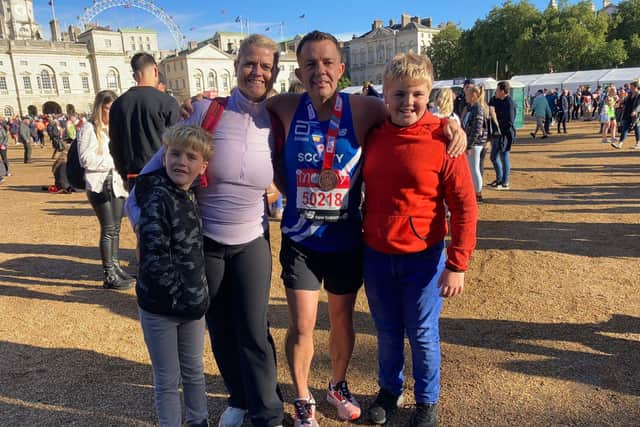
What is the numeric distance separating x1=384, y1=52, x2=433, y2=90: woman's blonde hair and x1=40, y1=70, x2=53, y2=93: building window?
83545mm

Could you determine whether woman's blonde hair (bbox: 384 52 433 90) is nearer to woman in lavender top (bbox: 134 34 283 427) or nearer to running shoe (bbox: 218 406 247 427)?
woman in lavender top (bbox: 134 34 283 427)

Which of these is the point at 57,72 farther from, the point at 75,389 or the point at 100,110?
the point at 75,389

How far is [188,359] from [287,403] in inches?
33.5

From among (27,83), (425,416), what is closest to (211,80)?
(27,83)

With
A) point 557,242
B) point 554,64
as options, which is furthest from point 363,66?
point 557,242

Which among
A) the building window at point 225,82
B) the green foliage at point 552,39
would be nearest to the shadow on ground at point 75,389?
the green foliage at point 552,39

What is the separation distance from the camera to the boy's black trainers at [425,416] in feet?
8.32

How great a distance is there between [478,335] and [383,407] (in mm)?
1291

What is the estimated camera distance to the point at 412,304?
8.04 feet

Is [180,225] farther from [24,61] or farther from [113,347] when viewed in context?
[24,61]

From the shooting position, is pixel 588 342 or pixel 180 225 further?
pixel 588 342

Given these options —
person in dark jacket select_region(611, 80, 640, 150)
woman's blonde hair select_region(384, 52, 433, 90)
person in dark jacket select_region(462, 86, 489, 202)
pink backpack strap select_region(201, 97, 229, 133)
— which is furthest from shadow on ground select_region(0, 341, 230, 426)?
person in dark jacket select_region(611, 80, 640, 150)

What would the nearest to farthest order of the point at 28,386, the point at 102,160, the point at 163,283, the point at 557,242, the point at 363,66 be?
the point at 163,283 → the point at 28,386 → the point at 102,160 → the point at 557,242 → the point at 363,66

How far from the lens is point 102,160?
4688mm
